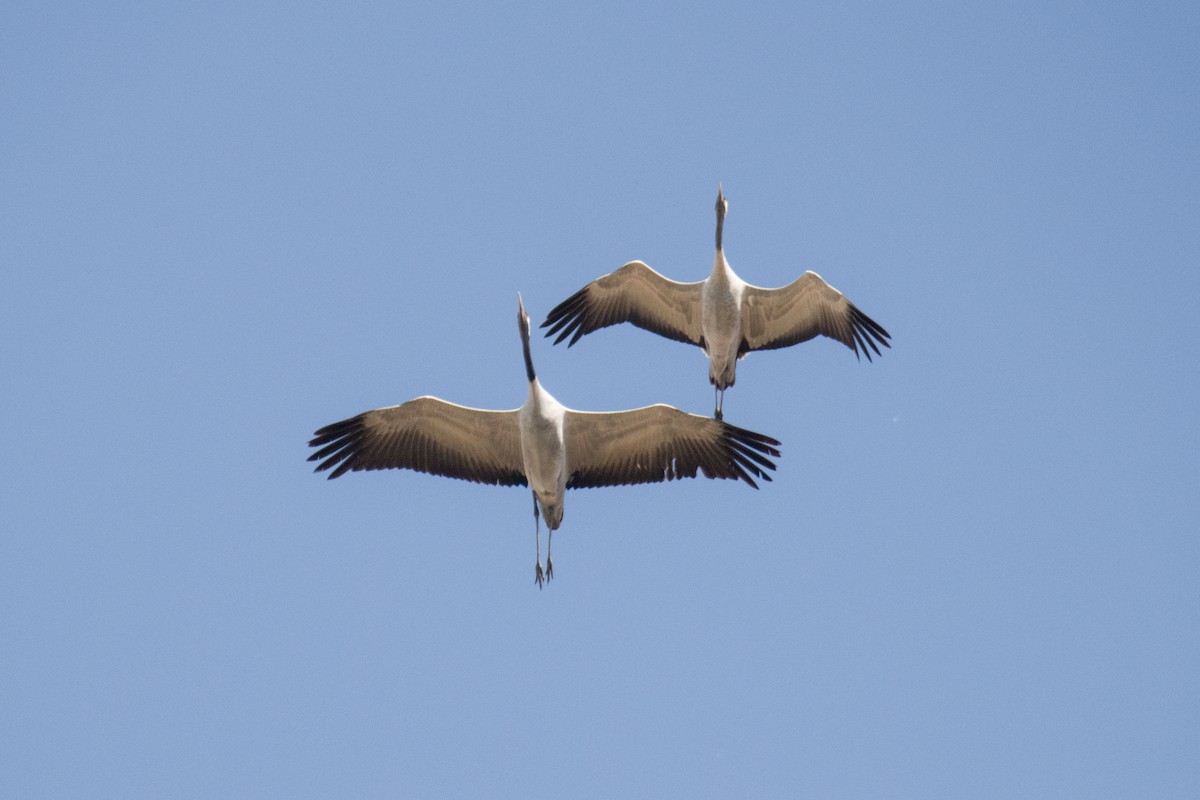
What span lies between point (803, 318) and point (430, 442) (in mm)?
5193

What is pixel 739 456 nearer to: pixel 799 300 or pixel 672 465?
pixel 672 465

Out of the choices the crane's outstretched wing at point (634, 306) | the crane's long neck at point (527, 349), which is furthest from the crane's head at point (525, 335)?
the crane's outstretched wing at point (634, 306)

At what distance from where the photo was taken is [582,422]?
16.5 meters

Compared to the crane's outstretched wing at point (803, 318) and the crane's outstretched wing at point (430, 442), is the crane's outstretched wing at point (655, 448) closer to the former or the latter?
the crane's outstretched wing at point (430, 442)

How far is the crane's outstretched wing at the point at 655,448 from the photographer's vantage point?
639 inches

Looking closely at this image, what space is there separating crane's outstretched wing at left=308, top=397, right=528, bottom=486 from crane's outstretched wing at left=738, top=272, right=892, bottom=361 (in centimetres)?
398

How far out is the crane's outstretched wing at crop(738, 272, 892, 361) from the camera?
18922mm

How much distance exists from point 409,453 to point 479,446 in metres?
0.76

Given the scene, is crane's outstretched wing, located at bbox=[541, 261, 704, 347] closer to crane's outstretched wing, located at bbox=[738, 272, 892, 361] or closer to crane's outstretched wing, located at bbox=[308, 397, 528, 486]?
crane's outstretched wing, located at bbox=[738, 272, 892, 361]

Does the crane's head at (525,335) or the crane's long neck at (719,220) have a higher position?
the crane's long neck at (719,220)

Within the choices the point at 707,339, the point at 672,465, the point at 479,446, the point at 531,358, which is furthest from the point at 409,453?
the point at 707,339

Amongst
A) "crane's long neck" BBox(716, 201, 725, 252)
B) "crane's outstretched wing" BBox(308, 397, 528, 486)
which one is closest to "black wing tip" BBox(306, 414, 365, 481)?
"crane's outstretched wing" BBox(308, 397, 528, 486)

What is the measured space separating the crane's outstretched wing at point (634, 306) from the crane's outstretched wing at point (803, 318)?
67 cm

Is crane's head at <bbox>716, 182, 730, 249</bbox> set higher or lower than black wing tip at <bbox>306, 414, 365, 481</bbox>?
higher
